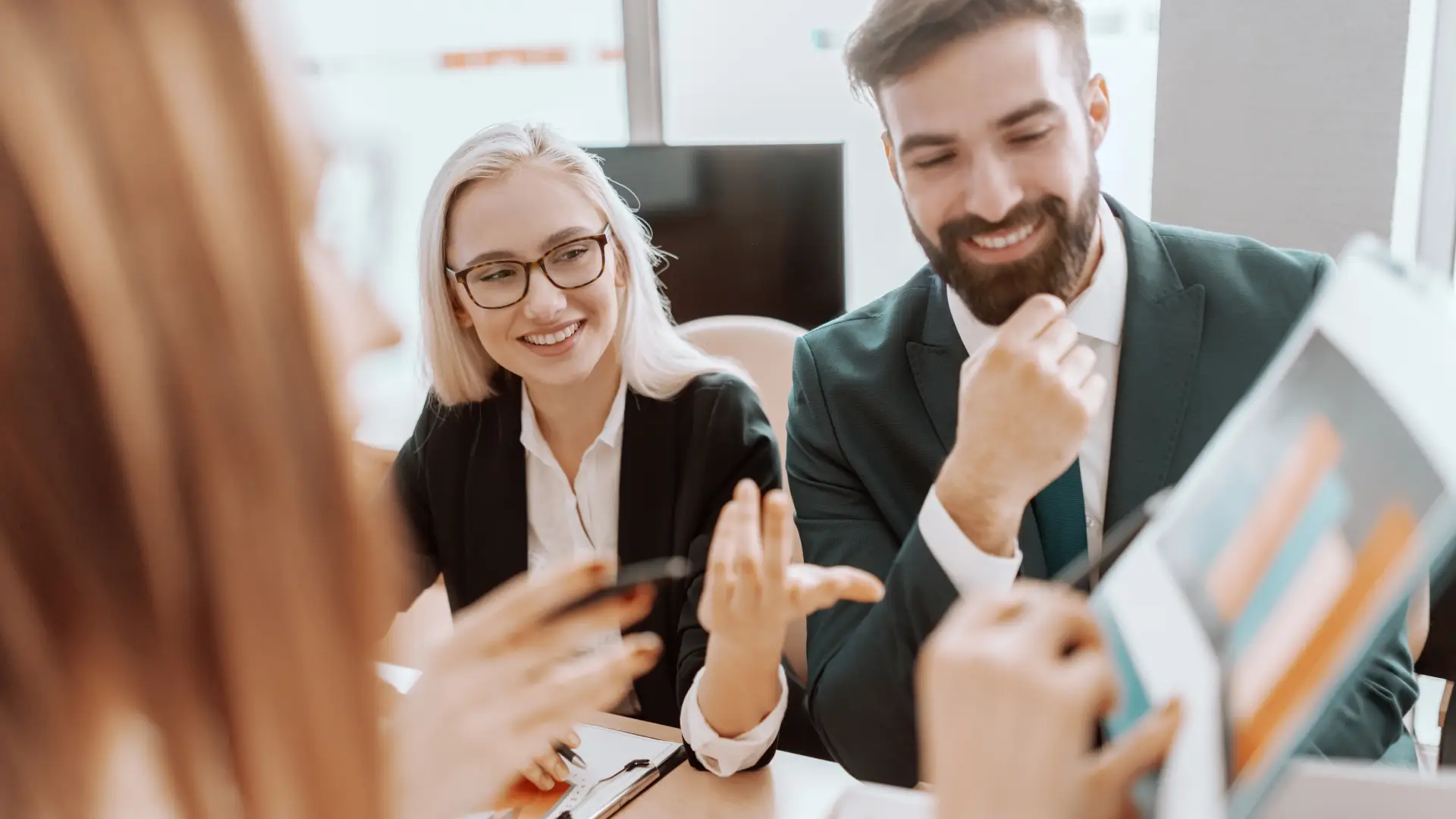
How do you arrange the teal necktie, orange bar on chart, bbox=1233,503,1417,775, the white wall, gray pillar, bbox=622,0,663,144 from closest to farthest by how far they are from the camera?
1. orange bar on chart, bbox=1233,503,1417,775
2. the teal necktie
3. the white wall
4. gray pillar, bbox=622,0,663,144

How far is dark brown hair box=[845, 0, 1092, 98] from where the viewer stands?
1.32 metres

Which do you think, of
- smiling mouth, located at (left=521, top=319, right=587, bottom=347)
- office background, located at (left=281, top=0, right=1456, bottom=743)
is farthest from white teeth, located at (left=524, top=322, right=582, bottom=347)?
office background, located at (left=281, top=0, right=1456, bottom=743)

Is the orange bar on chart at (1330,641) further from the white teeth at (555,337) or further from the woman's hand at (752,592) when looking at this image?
the white teeth at (555,337)

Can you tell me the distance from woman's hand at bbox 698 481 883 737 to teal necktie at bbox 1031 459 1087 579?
0.39 m

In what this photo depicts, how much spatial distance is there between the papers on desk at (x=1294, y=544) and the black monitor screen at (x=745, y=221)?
7.12 ft

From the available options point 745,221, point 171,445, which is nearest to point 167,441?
point 171,445

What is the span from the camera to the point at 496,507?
1676mm

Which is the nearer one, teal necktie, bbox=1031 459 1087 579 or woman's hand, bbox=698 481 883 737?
woman's hand, bbox=698 481 883 737

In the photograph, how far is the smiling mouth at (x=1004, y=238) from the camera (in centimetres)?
138

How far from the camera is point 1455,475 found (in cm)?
51

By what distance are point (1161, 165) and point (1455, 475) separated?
1971 millimetres

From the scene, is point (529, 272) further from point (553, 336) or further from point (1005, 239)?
point (1005, 239)

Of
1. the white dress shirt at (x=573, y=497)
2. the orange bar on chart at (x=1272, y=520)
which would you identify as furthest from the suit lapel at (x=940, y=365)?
the orange bar on chart at (x=1272, y=520)

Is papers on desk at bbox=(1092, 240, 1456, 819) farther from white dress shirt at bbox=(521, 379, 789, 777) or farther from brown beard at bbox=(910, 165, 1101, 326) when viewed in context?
white dress shirt at bbox=(521, 379, 789, 777)
